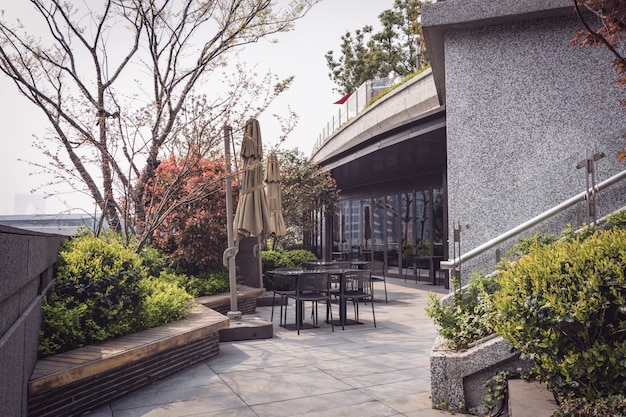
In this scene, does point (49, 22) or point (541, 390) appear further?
point (49, 22)

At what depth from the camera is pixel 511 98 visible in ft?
22.2

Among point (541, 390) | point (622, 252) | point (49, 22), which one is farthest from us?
point (49, 22)

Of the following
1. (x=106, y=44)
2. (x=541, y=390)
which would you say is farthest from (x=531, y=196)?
(x=106, y=44)

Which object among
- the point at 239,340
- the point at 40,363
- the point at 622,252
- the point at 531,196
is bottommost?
the point at 239,340

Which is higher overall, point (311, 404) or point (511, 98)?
point (511, 98)

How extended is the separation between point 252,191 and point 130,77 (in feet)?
12.0

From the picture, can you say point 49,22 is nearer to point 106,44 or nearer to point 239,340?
point 106,44

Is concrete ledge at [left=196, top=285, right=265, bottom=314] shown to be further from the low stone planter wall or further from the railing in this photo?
the railing

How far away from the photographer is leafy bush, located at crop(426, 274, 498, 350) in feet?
13.6

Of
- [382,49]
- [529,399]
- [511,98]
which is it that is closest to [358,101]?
[511,98]

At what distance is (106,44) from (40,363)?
7.61 m

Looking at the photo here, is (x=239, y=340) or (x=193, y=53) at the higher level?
(x=193, y=53)

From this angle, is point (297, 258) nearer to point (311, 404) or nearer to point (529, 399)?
point (311, 404)

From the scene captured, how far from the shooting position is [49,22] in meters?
9.34
